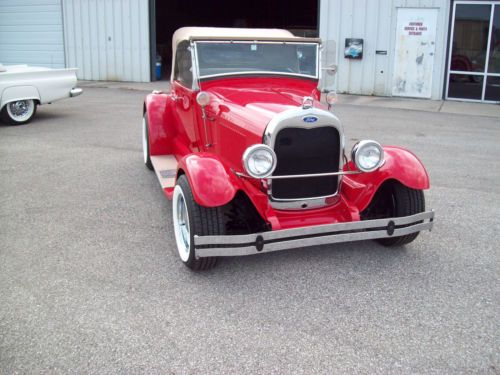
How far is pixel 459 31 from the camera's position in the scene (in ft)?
43.7

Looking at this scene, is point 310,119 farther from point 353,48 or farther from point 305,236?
point 353,48

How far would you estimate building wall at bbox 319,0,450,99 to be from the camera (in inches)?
Answer: 522

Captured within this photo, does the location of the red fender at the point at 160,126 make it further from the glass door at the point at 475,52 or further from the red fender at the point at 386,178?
the glass door at the point at 475,52

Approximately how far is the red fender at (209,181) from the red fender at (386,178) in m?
0.96

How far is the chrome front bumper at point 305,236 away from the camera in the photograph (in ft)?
11.5

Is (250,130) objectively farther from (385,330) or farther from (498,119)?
(498,119)

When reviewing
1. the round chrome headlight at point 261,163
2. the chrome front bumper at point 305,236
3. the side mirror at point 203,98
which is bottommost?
the chrome front bumper at point 305,236

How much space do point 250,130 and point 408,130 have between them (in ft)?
21.0

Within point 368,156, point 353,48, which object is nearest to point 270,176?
point 368,156

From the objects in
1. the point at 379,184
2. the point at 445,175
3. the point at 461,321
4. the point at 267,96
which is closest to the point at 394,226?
the point at 379,184

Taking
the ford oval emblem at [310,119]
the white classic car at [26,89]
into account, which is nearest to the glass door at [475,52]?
the white classic car at [26,89]

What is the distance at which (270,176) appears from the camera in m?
3.72

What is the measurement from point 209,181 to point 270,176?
440 mm

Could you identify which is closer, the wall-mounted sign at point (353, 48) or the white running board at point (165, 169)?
the white running board at point (165, 169)
